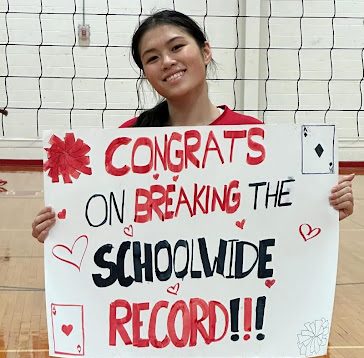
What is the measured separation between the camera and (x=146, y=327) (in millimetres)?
1470

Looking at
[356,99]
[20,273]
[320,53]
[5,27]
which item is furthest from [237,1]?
[20,273]

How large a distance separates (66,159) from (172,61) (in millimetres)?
351

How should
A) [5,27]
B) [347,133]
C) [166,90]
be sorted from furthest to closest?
[347,133], [5,27], [166,90]

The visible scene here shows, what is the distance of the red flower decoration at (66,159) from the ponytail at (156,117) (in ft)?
0.96

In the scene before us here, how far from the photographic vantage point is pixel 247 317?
4.87ft

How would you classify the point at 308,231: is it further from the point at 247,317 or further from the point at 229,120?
the point at 229,120

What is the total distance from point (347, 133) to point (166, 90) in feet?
20.2

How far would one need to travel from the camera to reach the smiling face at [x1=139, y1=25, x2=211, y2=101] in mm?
1606

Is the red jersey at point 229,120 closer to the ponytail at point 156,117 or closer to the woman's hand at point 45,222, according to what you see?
the ponytail at point 156,117

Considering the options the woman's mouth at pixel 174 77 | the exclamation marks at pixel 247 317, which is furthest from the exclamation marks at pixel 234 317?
the woman's mouth at pixel 174 77

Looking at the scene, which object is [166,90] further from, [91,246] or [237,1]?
[237,1]

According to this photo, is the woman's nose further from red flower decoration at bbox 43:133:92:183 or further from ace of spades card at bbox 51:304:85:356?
ace of spades card at bbox 51:304:85:356

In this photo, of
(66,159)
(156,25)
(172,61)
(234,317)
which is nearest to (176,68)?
(172,61)

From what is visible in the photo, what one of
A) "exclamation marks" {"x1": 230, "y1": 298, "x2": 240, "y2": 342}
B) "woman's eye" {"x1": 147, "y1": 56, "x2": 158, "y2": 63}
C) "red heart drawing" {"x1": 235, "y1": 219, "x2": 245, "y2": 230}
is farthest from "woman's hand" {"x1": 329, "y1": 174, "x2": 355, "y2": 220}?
"woman's eye" {"x1": 147, "y1": 56, "x2": 158, "y2": 63}
